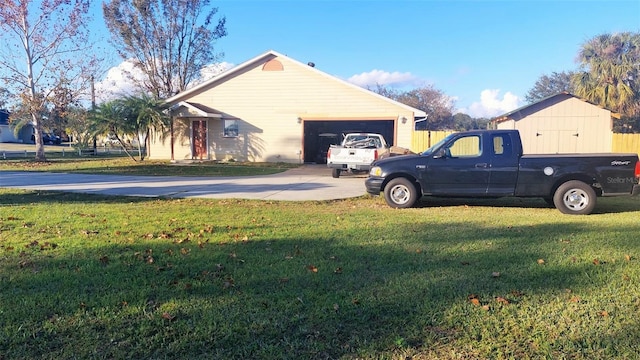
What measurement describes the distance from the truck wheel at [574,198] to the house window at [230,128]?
739 inches

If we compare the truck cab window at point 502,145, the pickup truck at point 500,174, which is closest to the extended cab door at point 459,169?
the pickup truck at point 500,174

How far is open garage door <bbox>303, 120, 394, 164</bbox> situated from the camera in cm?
2498

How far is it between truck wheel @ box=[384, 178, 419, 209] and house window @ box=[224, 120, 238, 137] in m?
16.4

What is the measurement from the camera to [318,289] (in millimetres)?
4379

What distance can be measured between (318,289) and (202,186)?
10.3 meters

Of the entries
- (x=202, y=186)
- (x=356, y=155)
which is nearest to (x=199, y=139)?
(x=202, y=186)

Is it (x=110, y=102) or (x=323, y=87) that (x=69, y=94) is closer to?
(x=110, y=102)

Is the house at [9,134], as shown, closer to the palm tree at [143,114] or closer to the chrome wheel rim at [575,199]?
the palm tree at [143,114]

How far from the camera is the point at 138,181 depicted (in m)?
15.3

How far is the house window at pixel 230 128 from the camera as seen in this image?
81.9ft

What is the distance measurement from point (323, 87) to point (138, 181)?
11606mm

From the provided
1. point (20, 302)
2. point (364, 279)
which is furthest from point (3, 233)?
point (364, 279)

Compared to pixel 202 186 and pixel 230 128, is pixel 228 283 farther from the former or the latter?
pixel 230 128

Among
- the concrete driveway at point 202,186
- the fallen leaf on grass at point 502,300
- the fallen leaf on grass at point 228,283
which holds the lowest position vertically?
the fallen leaf on grass at point 502,300
